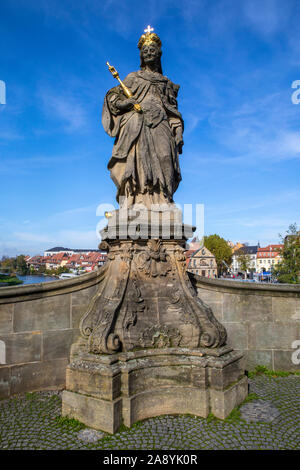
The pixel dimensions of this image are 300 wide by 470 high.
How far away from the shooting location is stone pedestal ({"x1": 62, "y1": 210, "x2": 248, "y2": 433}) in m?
4.03

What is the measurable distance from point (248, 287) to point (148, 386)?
312 centimetres

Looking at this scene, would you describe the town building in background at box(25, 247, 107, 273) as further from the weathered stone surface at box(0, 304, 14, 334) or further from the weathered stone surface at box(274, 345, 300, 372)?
the weathered stone surface at box(0, 304, 14, 334)

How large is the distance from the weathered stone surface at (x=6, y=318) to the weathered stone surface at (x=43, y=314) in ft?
0.25

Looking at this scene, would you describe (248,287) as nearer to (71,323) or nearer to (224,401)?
(224,401)

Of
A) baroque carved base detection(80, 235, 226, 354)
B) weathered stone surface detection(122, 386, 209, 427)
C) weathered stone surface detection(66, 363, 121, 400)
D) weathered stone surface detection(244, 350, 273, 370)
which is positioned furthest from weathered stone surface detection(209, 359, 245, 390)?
weathered stone surface detection(244, 350, 273, 370)

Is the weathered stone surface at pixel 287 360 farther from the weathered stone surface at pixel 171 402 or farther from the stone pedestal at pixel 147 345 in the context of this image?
the weathered stone surface at pixel 171 402

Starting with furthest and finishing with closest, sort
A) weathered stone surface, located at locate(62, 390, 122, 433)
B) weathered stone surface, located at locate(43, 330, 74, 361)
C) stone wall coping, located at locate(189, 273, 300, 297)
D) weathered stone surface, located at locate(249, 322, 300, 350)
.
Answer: weathered stone surface, located at locate(249, 322, 300, 350), stone wall coping, located at locate(189, 273, 300, 297), weathered stone surface, located at locate(43, 330, 74, 361), weathered stone surface, located at locate(62, 390, 122, 433)

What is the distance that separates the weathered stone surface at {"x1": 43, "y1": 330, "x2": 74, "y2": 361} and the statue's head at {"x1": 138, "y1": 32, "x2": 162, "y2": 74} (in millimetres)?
5395

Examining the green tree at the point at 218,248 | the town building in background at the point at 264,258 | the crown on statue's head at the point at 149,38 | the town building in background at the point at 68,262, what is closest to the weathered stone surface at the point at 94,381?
the crown on statue's head at the point at 149,38

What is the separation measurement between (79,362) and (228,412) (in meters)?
2.13

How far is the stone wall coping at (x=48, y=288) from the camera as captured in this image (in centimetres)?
512

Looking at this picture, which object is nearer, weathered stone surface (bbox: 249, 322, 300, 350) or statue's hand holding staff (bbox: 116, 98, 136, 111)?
statue's hand holding staff (bbox: 116, 98, 136, 111)
